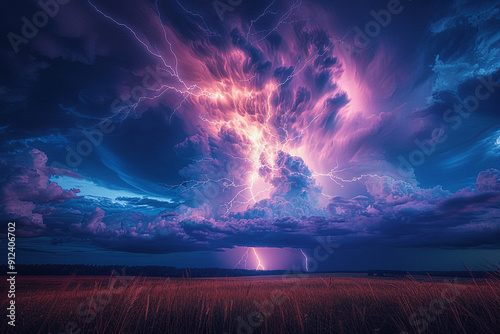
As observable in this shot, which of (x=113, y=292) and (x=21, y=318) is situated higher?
(x=113, y=292)

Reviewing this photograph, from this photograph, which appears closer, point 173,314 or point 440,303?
point 440,303

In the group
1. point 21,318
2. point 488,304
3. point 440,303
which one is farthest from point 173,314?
point 488,304

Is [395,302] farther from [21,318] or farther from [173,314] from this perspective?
[21,318]

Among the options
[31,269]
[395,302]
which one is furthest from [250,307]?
[31,269]

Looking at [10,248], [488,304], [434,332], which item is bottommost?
[434,332]

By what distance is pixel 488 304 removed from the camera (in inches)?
197

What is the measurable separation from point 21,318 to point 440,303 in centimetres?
950

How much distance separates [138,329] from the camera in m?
4.81

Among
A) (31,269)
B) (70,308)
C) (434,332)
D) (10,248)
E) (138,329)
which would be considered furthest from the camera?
(31,269)

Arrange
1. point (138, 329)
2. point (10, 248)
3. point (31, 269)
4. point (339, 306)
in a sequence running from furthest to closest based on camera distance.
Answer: point (31, 269)
point (10, 248)
point (339, 306)
point (138, 329)

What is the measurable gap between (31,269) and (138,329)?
116829mm

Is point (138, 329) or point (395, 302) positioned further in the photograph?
point (395, 302)

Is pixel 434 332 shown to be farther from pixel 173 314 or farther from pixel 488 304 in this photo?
pixel 173 314

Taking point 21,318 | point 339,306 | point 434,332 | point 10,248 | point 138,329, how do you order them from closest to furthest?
point 434,332, point 138,329, point 21,318, point 339,306, point 10,248
